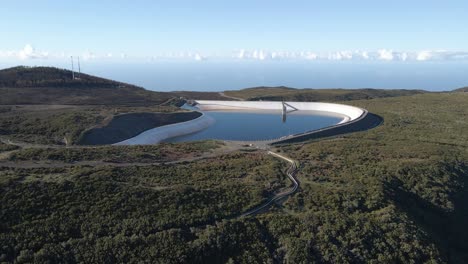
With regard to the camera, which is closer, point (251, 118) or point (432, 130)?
point (432, 130)

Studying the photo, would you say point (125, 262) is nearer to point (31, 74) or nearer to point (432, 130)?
point (432, 130)

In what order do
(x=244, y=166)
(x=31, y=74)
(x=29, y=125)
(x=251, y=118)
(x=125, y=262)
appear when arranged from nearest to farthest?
(x=125, y=262) < (x=244, y=166) < (x=29, y=125) < (x=251, y=118) < (x=31, y=74)

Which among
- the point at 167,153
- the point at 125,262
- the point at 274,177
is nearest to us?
the point at 125,262

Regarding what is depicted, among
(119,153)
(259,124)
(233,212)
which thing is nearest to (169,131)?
(259,124)

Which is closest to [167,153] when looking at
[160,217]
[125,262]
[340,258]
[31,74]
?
[160,217]

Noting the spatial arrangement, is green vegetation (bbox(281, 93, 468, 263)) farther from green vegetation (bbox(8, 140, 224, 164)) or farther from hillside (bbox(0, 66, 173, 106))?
hillside (bbox(0, 66, 173, 106))

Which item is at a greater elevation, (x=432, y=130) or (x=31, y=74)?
(x=31, y=74)

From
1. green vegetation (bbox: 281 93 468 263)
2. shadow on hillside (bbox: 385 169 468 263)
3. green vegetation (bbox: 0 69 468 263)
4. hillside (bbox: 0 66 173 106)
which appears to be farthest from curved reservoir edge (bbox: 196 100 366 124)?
shadow on hillside (bbox: 385 169 468 263)

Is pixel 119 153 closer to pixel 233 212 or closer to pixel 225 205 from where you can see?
pixel 225 205
